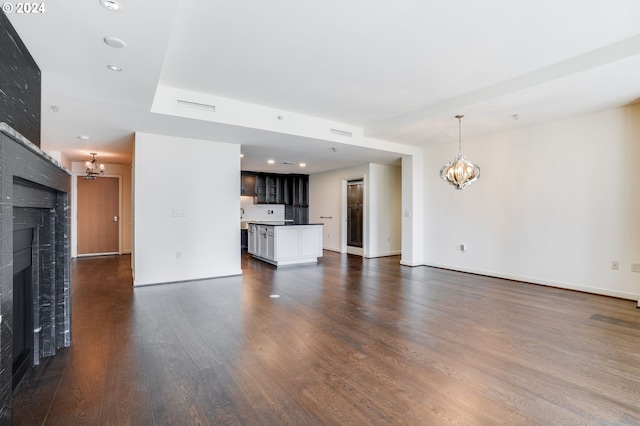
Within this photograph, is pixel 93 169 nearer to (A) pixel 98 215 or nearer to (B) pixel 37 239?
(A) pixel 98 215

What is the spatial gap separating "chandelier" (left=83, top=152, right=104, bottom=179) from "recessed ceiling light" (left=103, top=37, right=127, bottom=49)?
5683mm

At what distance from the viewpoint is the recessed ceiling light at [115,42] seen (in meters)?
2.32

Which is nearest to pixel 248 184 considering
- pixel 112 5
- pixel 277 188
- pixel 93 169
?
pixel 277 188

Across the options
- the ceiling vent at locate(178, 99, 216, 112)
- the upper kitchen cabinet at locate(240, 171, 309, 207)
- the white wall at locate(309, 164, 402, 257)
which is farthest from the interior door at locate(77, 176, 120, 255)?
the ceiling vent at locate(178, 99, 216, 112)

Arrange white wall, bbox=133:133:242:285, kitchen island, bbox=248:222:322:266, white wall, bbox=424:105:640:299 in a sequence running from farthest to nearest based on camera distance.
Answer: kitchen island, bbox=248:222:322:266, white wall, bbox=133:133:242:285, white wall, bbox=424:105:640:299

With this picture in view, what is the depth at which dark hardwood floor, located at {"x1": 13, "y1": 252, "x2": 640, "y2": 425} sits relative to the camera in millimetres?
1826

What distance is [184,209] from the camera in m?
5.12

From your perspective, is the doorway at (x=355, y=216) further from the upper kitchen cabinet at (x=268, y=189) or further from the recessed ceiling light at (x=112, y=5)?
the recessed ceiling light at (x=112, y=5)

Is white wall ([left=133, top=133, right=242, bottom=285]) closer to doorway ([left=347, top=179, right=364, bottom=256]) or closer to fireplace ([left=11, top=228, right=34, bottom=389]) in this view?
fireplace ([left=11, top=228, right=34, bottom=389])

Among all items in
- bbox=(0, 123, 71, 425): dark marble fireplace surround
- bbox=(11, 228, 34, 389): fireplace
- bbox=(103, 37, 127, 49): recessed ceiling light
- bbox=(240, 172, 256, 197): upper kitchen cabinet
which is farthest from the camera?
bbox=(240, 172, 256, 197): upper kitchen cabinet

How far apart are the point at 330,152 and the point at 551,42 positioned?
13.2 feet

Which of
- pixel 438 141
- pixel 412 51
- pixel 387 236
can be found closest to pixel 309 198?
pixel 387 236

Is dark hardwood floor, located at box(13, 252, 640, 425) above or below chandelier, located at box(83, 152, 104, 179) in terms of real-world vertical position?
below

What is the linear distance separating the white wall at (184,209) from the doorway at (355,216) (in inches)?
145
